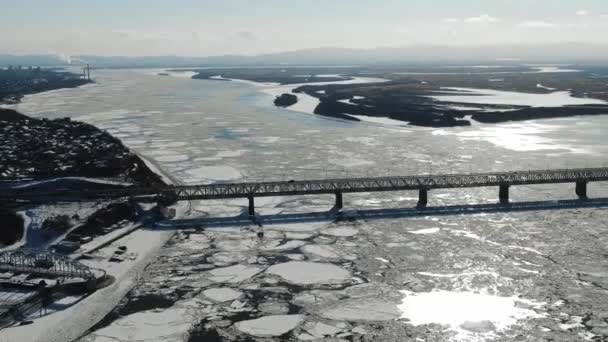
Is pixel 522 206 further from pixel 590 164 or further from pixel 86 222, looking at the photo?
pixel 86 222

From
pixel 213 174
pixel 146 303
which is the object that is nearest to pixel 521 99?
pixel 213 174

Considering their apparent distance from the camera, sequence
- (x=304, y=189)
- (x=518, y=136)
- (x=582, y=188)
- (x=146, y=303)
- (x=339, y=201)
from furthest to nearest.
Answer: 1. (x=518, y=136)
2. (x=582, y=188)
3. (x=304, y=189)
4. (x=339, y=201)
5. (x=146, y=303)

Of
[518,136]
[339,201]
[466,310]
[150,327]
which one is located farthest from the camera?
[518,136]

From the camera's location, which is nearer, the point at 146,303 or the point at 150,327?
the point at 150,327

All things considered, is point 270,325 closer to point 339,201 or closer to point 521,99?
point 339,201

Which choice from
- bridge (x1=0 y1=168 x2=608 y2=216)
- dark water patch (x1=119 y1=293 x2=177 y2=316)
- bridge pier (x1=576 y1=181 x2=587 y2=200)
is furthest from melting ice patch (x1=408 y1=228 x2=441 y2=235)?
dark water patch (x1=119 y1=293 x2=177 y2=316)

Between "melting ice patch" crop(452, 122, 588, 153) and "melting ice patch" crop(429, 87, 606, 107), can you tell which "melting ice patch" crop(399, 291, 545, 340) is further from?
"melting ice patch" crop(429, 87, 606, 107)

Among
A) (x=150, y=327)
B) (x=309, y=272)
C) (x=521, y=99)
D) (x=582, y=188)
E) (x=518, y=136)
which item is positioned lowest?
(x=150, y=327)

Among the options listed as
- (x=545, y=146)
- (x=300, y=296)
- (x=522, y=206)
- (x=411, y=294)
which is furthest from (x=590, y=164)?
(x=300, y=296)

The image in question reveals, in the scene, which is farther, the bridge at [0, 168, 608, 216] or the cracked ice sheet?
the bridge at [0, 168, 608, 216]
